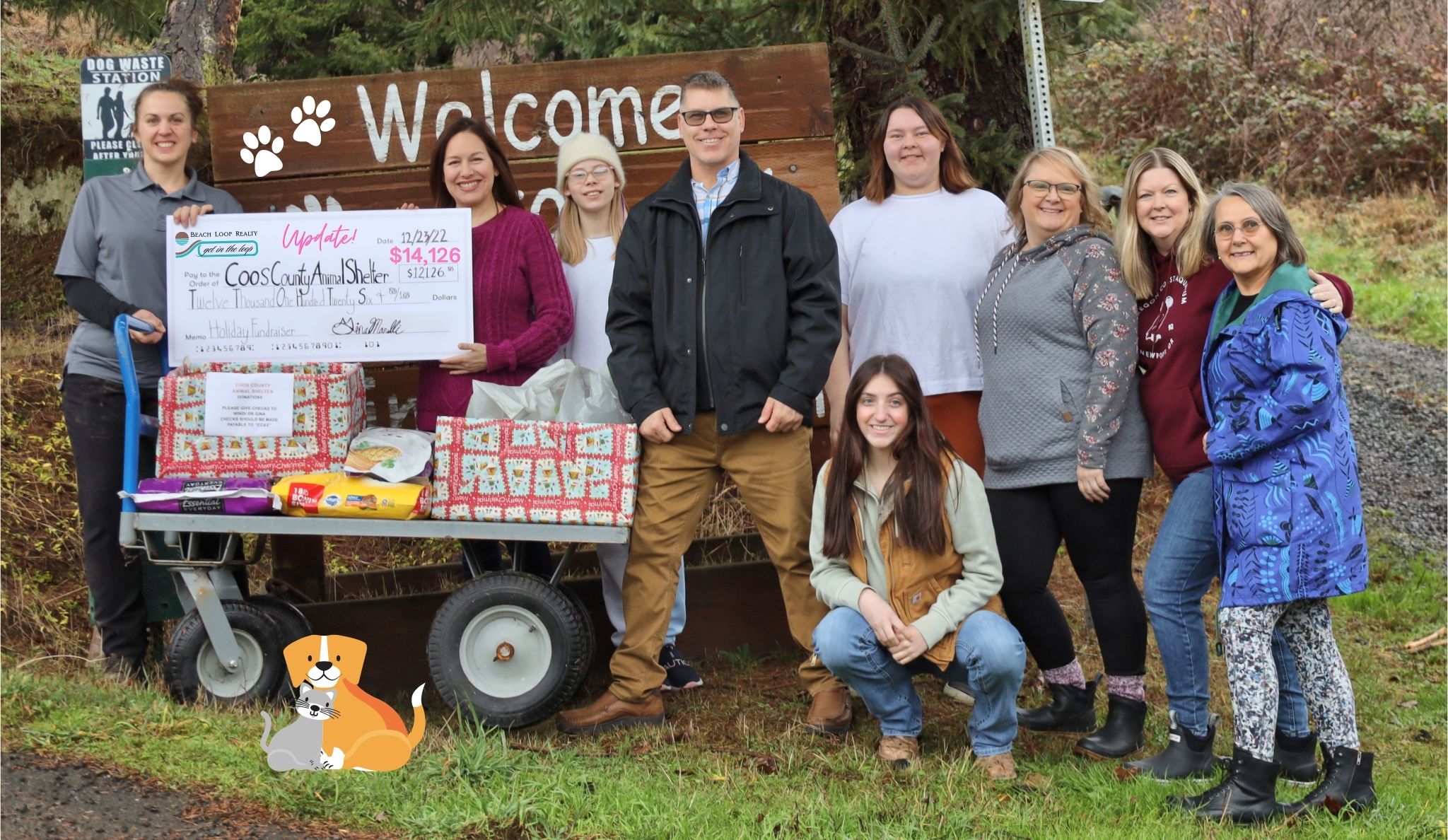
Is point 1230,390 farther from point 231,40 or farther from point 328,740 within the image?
point 231,40

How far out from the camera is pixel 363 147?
19.4ft

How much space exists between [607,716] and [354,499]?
1.19 meters

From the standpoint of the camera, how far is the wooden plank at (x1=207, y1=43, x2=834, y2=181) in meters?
5.88

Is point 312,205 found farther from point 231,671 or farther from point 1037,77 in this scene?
point 1037,77

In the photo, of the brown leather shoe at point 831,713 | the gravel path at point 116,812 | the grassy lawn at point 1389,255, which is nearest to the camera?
the gravel path at point 116,812

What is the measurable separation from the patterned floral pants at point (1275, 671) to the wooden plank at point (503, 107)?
2.87 meters

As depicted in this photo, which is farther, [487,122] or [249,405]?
[487,122]

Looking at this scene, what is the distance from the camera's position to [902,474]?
4.50 m

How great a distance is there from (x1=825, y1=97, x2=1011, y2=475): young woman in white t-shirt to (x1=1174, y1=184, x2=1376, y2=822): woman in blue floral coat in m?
0.96

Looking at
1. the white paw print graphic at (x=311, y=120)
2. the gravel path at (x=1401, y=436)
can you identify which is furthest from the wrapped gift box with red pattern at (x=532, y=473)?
the gravel path at (x=1401, y=436)

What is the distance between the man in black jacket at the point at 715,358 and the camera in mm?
4715

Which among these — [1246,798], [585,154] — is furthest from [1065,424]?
[585,154]

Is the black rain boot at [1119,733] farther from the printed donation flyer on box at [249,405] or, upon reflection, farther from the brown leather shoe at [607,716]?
the printed donation flyer on box at [249,405]

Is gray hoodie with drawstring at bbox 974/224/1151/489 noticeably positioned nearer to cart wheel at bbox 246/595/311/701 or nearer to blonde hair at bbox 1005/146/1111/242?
blonde hair at bbox 1005/146/1111/242
